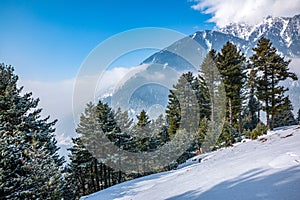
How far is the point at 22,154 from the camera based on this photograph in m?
7.87

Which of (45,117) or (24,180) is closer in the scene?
(24,180)

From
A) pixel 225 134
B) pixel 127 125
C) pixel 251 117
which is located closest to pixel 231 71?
pixel 225 134

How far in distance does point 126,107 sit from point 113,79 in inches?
160

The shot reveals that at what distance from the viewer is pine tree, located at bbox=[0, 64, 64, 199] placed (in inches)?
252

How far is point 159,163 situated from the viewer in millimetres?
23281

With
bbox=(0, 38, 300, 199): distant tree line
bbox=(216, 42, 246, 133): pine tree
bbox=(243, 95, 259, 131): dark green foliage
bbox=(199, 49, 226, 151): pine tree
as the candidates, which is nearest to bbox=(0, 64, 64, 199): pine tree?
bbox=(0, 38, 300, 199): distant tree line

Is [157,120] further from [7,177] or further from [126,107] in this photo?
[7,177]

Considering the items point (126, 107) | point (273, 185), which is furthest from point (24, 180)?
point (126, 107)

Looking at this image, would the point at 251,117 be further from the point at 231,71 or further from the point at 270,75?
the point at 270,75

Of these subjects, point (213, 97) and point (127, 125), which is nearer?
point (127, 125)

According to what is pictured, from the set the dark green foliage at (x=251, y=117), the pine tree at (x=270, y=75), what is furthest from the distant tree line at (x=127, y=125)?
the dark green foliage at (x=251, y=117)

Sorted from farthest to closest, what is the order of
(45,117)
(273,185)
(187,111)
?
(187,111), (45,117), (273,185)

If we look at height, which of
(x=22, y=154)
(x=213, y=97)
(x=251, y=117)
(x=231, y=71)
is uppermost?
(x=231, y=71)

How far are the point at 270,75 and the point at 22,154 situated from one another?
60.8 ft
